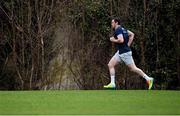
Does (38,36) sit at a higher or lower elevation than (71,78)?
higher

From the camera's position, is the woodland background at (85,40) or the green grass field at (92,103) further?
the woodland background at (85,40)

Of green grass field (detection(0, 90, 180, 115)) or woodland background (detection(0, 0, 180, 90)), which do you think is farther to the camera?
woodland background (detection(0, 0, 180, 90))

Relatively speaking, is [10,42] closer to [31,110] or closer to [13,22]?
[13,22]

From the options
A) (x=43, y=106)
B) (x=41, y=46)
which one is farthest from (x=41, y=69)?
(x=43, y=106)

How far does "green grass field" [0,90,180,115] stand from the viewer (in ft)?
35.1

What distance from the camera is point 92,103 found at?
1181 centimetres

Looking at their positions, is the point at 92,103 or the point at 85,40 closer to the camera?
the point at 92,103

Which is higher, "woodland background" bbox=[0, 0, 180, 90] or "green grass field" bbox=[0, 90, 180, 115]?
"woodland background" bbox=[0, 0, 180, 90]

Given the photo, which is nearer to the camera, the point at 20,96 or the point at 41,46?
the point at 20,96

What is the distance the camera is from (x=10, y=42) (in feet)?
57.2

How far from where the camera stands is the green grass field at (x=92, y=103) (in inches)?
422

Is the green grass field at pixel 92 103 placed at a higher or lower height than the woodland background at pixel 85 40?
lower

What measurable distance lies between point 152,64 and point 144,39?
87 cm

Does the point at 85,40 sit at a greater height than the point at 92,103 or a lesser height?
greater
